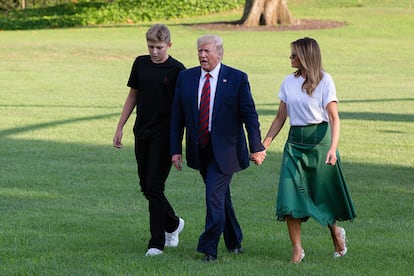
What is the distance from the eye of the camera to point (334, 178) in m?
7.38

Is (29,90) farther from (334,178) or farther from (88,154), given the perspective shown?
(334,178)

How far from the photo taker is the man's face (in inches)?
285

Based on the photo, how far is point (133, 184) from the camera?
1169 cm

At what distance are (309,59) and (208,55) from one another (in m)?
0.73

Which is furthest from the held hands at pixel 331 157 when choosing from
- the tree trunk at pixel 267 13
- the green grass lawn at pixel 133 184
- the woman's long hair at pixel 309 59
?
the tree trunk at pixel 267 13

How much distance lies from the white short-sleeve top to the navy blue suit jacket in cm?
27

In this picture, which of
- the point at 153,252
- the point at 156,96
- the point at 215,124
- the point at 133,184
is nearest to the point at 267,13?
the point at 133,184

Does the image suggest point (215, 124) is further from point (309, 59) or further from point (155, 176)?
point (309, 59)

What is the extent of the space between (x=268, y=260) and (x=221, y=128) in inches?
41.0

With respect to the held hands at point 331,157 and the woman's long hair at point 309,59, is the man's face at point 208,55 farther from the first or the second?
the held hands at point 331,157

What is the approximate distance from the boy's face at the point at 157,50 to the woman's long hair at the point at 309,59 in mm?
1031

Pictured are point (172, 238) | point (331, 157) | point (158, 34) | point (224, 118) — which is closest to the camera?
point (331, 157)

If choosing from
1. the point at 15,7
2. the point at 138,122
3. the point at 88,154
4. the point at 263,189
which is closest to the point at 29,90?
the point at 88,154

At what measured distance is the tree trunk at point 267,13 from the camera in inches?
1686
